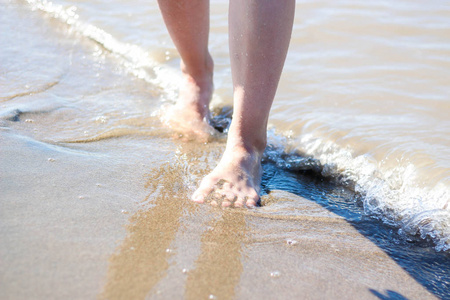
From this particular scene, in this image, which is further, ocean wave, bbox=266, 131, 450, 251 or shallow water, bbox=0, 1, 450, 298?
ocean wave, bbox=266, 131, 450, 251

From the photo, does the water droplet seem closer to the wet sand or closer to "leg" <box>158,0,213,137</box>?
the wet sand

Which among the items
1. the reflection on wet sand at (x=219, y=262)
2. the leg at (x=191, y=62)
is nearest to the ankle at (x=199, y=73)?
the leg at (x=191, y=62)

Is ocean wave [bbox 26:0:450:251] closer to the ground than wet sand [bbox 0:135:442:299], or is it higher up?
closer to the ground

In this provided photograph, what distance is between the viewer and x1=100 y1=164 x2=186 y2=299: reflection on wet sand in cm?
112

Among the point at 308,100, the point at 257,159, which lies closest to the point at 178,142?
the point at 257,159

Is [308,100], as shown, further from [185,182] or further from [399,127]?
[185,182]

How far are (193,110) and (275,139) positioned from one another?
1.31 ft

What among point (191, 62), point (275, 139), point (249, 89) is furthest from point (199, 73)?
point (249, 89)

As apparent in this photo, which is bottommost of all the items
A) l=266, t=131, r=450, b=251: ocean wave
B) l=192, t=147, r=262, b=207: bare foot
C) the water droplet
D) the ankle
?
l=266, t=131, r=450, b=251: ocean wave

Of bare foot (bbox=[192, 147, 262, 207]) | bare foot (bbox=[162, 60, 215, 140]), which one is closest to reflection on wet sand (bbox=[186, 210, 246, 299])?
bare foot (bbox=[192, 147, 262, 207])

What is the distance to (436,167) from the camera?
1.91 metres

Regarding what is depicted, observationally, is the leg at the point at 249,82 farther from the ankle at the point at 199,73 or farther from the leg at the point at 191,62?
the ankle at the point at 199,73

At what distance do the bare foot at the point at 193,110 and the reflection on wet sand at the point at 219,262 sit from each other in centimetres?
77

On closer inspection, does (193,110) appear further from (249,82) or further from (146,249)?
(146,249)
